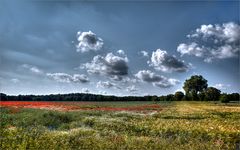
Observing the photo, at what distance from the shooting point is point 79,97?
99938 mm

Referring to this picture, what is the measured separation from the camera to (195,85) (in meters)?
99.2

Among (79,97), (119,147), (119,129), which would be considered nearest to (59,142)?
(119,147)

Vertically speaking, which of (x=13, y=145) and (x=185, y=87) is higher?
(x=185, y=87)

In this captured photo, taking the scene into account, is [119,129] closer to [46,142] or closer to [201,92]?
[46,142]

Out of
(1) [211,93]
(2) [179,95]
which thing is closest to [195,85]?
(1) [211,93]

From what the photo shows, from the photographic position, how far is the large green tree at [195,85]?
97.5 m

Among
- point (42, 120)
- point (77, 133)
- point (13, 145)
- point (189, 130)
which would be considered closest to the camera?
point (13, 145)

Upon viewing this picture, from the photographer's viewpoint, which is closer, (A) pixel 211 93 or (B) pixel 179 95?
(A) pixel 211 93

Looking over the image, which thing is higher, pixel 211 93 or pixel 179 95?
pixel 211 93

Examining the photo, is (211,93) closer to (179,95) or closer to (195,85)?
(195,85)

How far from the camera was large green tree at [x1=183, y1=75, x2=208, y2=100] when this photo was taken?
97.5 meters

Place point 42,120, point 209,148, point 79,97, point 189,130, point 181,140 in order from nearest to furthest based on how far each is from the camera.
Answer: point 209,148, point 181,140, point 189,130, point 42,120, point 79,97

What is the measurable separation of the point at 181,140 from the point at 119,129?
6.23m

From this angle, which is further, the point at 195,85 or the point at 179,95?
the point at 179,95
